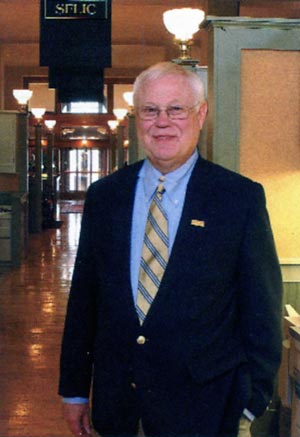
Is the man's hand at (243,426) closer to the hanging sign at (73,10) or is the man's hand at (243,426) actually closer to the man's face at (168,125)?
the man's face at (168,125)

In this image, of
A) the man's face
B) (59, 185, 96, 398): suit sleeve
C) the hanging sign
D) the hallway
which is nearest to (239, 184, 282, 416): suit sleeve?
the man's face

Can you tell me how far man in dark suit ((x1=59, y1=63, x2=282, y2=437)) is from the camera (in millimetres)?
1991

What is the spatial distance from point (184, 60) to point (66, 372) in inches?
92.5

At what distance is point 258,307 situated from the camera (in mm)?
2031

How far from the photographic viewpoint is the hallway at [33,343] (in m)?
4.50

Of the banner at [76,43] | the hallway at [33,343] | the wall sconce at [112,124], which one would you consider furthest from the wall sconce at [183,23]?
the wall sconce at [112,124]

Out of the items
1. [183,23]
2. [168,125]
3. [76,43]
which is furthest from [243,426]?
[76,43]

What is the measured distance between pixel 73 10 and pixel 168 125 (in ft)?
17.9

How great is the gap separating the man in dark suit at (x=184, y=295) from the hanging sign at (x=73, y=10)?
209 inches

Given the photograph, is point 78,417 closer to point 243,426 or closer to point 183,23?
point 243,426

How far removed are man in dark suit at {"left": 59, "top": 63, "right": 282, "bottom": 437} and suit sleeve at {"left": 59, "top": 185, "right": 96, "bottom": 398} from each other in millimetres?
40

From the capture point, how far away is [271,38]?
11.9 feet

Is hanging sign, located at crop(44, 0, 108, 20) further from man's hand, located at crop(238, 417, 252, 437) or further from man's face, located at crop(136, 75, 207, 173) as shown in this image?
man's hand, located at crop(238, 417, 252, 437)

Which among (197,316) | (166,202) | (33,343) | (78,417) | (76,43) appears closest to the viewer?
(197,316)
